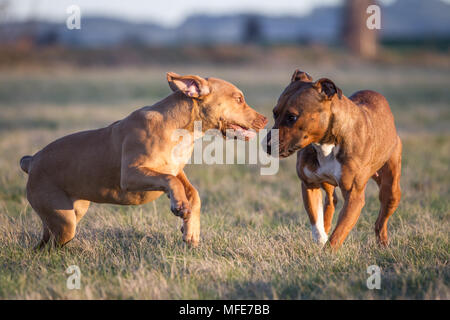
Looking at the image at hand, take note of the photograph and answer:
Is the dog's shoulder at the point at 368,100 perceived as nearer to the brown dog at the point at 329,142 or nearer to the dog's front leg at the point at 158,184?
the brown dog at the point at 329,142

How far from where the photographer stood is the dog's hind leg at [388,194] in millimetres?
5727

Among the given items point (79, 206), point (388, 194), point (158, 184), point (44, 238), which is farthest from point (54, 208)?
point (388, 194)

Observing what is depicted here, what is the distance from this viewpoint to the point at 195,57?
42.4m

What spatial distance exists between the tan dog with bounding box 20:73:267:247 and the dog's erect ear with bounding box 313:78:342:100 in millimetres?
739

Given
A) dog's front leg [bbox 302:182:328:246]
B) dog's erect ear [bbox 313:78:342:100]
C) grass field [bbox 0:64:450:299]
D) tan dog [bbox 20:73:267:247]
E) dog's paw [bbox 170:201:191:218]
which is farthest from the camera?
dog's front leg [bbox 302:182:328:246]

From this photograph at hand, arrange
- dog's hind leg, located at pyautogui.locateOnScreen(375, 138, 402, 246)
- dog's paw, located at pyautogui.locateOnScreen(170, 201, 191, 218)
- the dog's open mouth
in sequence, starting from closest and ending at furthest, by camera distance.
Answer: dog's paw, located at pyautogui.locateOnScreen(170, 201, 191, 218)
the dog's open mouth
dog's hind leg, located at pyautogui.locateOnScreen(375, 138, 402, 246)

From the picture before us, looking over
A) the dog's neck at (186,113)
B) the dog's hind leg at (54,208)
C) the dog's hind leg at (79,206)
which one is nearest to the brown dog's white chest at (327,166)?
the dog's neck at (186,113)

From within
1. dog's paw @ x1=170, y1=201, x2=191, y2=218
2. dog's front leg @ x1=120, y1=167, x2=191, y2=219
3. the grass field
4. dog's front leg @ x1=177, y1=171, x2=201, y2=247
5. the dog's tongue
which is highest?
the dog's tongue

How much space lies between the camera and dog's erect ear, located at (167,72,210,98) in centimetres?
516

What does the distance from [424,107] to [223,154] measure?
1057cm

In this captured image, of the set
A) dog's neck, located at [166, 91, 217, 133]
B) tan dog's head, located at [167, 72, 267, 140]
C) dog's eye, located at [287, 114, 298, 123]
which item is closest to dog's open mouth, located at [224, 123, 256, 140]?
tan dog's head, located at [167, 72, 267, 140]

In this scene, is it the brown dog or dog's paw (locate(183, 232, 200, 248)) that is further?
dog's paw (locate(183, 232, 200, 248))

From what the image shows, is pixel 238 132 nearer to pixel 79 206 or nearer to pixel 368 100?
pixel 368 100

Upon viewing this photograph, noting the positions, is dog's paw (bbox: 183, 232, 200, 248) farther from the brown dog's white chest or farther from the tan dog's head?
the brown dog's white chest
